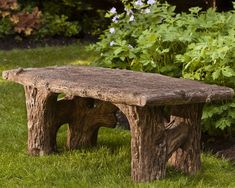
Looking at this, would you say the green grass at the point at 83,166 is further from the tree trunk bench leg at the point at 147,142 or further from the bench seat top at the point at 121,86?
the bench seat top at the point at 121,86

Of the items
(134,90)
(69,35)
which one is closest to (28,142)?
(134,90)

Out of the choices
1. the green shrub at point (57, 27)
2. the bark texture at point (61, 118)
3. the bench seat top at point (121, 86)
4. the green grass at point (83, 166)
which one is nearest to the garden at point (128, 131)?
the green grass at point (83, 166)

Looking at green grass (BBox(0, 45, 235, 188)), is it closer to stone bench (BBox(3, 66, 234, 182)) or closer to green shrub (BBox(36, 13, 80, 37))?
stone bench (BBox(3, 66, 234, 182))

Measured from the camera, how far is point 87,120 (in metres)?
4.96

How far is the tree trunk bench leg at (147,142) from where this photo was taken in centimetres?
394

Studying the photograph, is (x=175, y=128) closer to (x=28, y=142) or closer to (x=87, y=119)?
(x=87, y=119)

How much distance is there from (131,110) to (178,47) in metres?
1.91

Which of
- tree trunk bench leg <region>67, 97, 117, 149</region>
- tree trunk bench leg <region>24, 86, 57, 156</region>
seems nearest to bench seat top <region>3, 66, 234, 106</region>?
tree trunk bench leg <region>24, 86, 57, 156</region>

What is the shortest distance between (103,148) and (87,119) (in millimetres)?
262

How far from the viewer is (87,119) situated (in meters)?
4.95

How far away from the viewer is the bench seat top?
3762 millimetres

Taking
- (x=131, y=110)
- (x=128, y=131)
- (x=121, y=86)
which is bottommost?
(x=128, y=131)

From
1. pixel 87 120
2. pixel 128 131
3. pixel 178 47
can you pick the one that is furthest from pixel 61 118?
pixel 178 47

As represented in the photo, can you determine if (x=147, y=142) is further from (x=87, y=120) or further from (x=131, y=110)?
(x=87, y=120)
